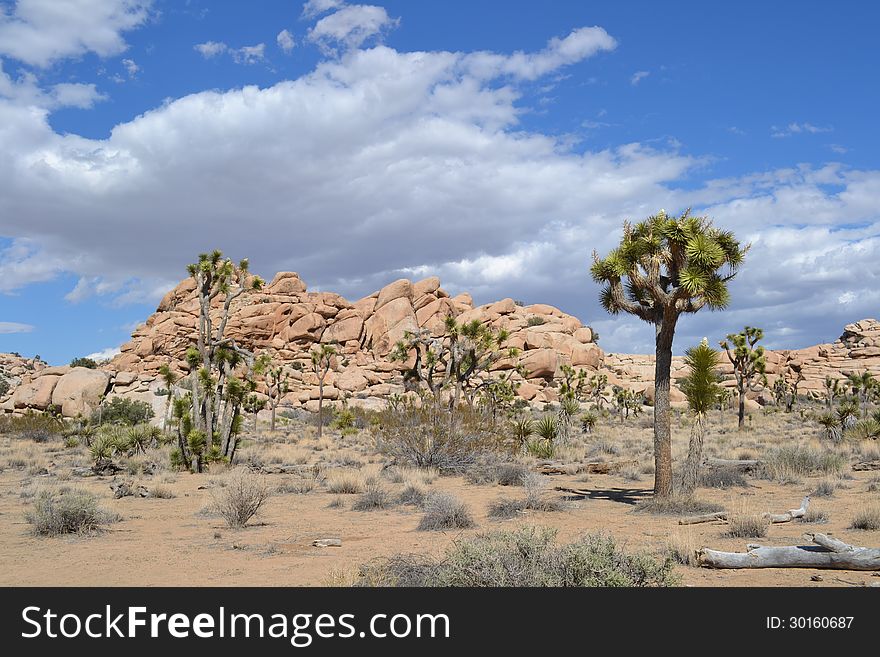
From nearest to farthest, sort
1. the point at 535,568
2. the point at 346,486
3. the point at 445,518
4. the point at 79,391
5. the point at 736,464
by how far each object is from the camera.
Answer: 1. the point at 535,568
2. the point at 445,518
3. the point at 346,486
4. the point at 736,464
5. the point at 79,391

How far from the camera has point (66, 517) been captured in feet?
35.2

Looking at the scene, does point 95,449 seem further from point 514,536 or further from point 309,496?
point 514,536

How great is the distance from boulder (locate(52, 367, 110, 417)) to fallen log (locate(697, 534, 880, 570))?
50982mm

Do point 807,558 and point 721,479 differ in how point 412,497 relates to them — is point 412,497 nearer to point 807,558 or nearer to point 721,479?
point 721,479

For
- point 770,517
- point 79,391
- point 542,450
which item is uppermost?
point 79,391

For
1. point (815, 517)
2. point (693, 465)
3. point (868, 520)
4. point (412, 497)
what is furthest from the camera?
point (412, 497)

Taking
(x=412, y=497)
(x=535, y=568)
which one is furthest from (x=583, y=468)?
(x=535, y=568)

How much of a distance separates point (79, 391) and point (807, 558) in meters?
54.9

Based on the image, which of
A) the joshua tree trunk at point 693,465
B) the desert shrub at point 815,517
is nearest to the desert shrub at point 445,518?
the joshua tree trunk at point 693,465

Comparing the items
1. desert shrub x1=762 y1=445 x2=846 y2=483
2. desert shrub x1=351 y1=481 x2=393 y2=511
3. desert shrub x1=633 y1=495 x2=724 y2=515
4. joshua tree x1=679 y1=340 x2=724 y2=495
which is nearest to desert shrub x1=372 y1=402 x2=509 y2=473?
desert shrub x1=351 y1=481 x2=393 y2=511

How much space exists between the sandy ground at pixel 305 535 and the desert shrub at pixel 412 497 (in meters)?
0.75

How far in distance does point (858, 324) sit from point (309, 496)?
93.1 m

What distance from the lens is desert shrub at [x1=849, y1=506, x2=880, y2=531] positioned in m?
9.99

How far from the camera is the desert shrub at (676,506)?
12.2m
